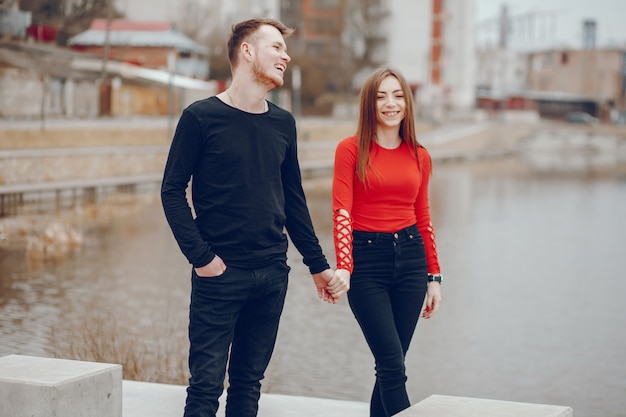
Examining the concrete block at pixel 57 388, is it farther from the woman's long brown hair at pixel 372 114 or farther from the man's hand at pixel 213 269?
the woman's long brown hair at pixel 372 114

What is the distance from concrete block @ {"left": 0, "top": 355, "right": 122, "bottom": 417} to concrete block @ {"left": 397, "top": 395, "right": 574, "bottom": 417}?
1.34m

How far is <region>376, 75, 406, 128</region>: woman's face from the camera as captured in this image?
17.1ft

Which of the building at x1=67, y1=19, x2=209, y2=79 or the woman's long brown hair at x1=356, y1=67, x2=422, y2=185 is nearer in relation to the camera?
the woman's long brown hair at x1=356, y1=67, x2=422, y2=185

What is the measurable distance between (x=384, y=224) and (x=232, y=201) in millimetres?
956

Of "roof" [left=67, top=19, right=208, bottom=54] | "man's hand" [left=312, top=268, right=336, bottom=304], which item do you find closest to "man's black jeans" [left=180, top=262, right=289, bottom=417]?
"man's hand" [left=312, top=268, right=336, bottom=304]

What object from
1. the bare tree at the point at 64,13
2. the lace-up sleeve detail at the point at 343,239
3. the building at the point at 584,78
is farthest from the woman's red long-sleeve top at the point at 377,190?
the building at the point at 584,78

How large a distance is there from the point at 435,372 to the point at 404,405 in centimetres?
605

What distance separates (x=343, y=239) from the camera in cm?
510

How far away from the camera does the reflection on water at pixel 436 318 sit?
10.7m

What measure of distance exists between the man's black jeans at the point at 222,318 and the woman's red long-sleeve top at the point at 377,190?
1.83ft

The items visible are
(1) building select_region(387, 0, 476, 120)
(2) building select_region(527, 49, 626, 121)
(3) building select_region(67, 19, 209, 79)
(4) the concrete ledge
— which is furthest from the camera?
(2) building select_region(527, 49, 626, 121)

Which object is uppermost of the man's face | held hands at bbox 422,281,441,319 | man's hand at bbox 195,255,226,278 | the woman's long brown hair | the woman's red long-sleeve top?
the man's face

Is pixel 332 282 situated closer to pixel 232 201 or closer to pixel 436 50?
pixel 232 201

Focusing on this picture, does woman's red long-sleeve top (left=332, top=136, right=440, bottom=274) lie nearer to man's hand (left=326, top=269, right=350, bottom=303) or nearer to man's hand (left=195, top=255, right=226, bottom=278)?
man's hand (left=326, top=269, right=350, bottom=303)
